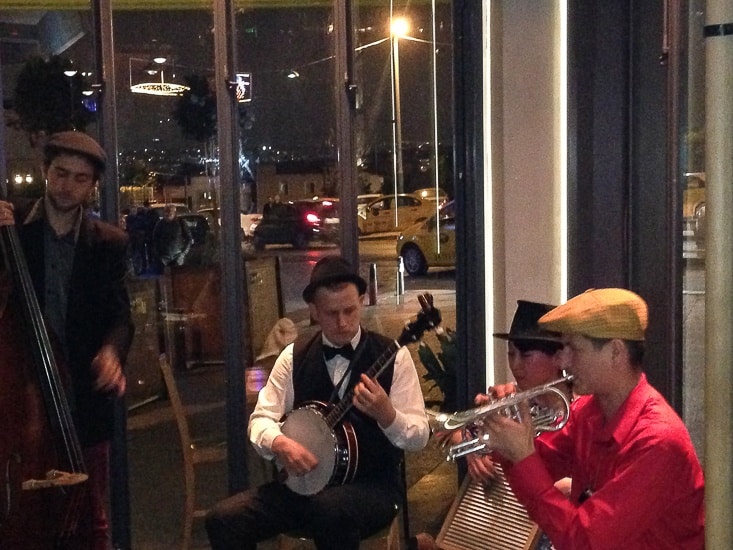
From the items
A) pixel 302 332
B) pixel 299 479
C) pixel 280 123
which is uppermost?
pixel 280 123

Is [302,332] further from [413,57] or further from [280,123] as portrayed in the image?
[413,57]

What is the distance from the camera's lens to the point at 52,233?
3.25 meters

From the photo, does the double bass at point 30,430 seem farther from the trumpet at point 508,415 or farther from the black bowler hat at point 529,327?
the black bowler hat at point 529,327

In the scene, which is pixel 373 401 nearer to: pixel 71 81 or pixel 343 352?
pixel 343 352

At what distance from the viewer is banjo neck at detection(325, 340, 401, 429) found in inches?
123

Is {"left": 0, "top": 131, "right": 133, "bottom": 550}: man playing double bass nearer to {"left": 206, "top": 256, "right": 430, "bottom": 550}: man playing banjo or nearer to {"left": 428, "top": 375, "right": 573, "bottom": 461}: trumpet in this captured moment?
{"left": 206, "top": 256, "right": 430, "bottom": 550}: man playing banjo

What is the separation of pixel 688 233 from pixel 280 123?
173cm

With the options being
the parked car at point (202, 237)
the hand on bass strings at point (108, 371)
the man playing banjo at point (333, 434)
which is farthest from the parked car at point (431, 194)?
the hand on bass strings at point (108, 371)

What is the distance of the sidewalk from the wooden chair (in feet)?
0.73

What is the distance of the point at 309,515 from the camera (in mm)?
3068

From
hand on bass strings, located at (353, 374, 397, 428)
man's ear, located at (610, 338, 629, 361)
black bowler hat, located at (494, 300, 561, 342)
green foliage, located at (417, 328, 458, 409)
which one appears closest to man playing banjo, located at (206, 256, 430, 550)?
hand on bass strings, located at (353, 374, 397, 428)

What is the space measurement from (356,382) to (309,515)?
1.50ft

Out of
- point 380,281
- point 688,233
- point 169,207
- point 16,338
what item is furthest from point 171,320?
point 688,233

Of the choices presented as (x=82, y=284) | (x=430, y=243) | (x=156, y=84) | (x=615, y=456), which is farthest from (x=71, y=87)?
(x=615, y=456)
